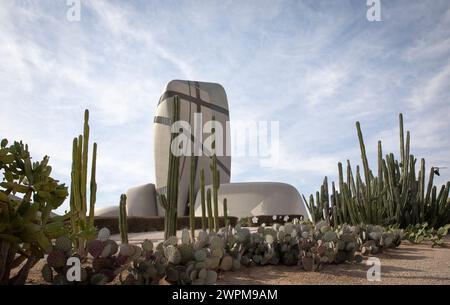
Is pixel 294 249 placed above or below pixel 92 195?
below

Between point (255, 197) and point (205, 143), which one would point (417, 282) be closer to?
point (255, 197)

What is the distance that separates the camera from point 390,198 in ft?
18.6

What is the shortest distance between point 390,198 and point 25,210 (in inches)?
190

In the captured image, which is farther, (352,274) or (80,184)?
(80,184)

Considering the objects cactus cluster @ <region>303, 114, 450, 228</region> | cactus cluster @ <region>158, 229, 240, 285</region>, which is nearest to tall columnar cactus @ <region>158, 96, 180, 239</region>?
cactus cluster @ <region>158, 229, 240, 285</region>

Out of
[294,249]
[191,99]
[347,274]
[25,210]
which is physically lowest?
[347,274]

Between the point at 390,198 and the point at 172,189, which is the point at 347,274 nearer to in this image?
the point at 172,189

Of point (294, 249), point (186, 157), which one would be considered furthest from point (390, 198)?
point (186, 157)

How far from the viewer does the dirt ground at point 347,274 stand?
104 inches

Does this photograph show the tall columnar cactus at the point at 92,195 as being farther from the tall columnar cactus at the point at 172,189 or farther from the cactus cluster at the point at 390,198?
the cactus cluster at the point at 390,198

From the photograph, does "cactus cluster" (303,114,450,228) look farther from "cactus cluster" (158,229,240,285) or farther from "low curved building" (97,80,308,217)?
"low curved building" (97,80,308,217)

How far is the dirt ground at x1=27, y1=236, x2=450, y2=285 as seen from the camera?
8.66 ft

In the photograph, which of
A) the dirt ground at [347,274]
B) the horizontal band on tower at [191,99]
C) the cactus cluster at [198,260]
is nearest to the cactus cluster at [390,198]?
the dirt ground at [347,274]

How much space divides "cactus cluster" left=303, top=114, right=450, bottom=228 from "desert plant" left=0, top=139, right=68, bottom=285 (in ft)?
12.3
